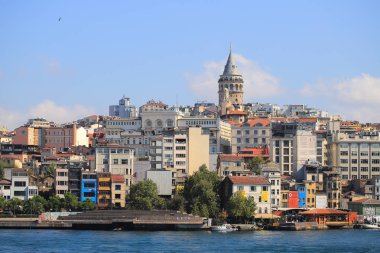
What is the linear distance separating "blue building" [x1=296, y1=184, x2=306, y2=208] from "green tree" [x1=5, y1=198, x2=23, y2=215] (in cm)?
1740

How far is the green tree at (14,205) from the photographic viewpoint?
64125 mm

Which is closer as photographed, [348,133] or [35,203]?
[35,203]

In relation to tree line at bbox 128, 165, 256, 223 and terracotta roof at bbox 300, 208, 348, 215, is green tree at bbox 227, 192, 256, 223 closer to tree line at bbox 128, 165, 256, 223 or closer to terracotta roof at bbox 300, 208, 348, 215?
tree line at bbox 128, 165, 256, 223

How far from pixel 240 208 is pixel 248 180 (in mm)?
3442

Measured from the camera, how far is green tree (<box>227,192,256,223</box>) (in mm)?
62281

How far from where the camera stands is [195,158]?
75375 mm

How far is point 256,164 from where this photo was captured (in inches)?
2987

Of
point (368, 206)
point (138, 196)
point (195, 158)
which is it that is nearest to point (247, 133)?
point (195, 158)

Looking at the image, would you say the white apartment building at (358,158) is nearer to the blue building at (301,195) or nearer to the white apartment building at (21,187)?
the blue building at (301,195)

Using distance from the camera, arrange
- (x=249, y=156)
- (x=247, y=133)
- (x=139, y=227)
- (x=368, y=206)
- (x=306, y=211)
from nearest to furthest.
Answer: (x=139, y=227)
(x=306, y=211)
(x=368, y=206)
(x=249, y=156)
(x=247, y=133)

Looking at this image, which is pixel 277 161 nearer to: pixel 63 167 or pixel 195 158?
pixel 195 158

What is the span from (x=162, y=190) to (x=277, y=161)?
1406 cm

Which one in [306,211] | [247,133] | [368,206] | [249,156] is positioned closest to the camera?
[306,211]

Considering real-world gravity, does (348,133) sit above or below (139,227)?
above
